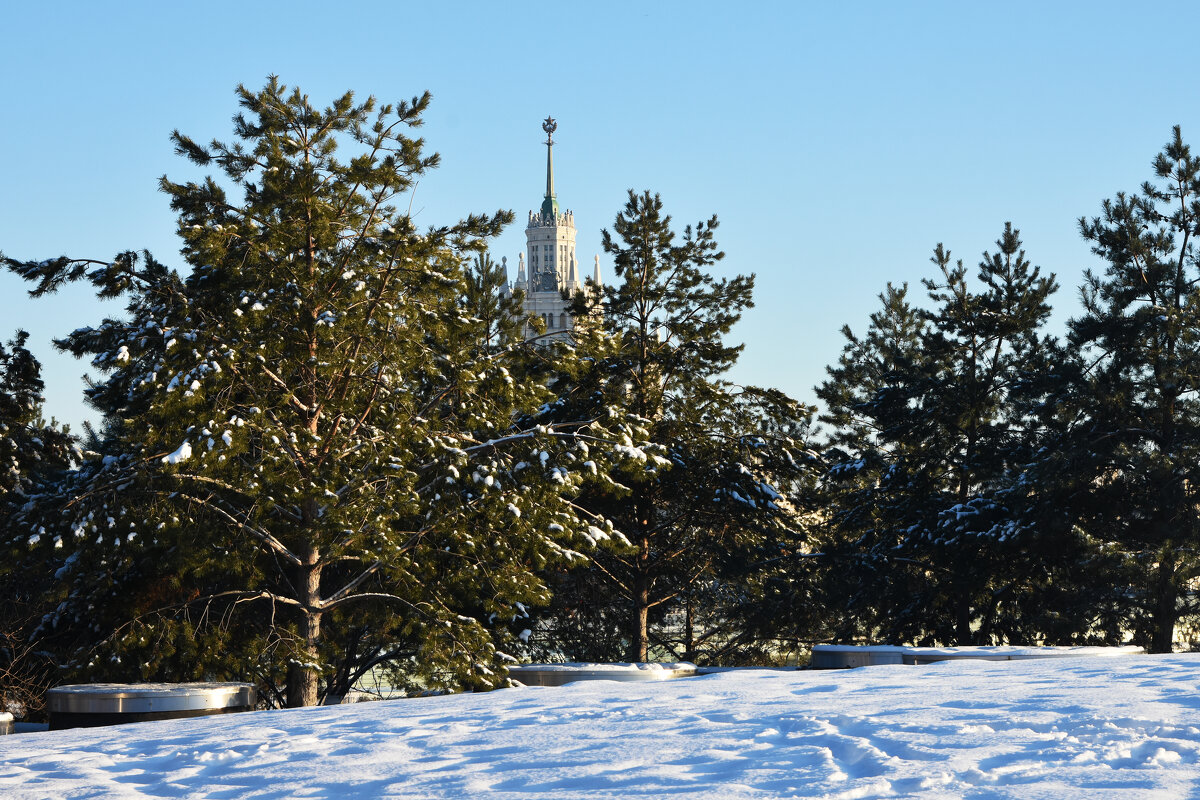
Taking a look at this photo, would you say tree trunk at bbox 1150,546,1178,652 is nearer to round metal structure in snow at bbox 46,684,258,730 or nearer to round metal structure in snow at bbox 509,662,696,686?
round metal structure in snow at bbox 509,662,696,686

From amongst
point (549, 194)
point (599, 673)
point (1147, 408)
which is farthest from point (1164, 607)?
point (549, 194)

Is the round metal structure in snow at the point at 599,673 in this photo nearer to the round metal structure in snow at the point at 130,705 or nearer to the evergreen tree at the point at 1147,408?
the round metal structure in snow at the point at 130,705

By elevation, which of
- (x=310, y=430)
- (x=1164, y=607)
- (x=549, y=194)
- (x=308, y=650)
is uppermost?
(x=549, y=194)

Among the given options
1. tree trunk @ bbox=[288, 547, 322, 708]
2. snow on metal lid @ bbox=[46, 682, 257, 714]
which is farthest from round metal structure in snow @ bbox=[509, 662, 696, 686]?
tree trunk @ bbox=[288, 547, 322, 708]

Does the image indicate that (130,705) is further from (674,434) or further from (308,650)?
(674,434)

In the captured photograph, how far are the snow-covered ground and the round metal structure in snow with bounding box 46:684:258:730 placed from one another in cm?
180

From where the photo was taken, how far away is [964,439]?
29.7 metres

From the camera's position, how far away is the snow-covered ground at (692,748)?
456cm

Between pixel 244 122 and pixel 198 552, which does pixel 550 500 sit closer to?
pixel 198 552

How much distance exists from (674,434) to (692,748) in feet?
58.5

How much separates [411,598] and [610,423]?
160 inches

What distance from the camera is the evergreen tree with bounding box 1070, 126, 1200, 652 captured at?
22.5 m

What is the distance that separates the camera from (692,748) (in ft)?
17.3

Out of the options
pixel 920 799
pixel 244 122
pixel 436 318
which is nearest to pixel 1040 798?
pixel 920 799
